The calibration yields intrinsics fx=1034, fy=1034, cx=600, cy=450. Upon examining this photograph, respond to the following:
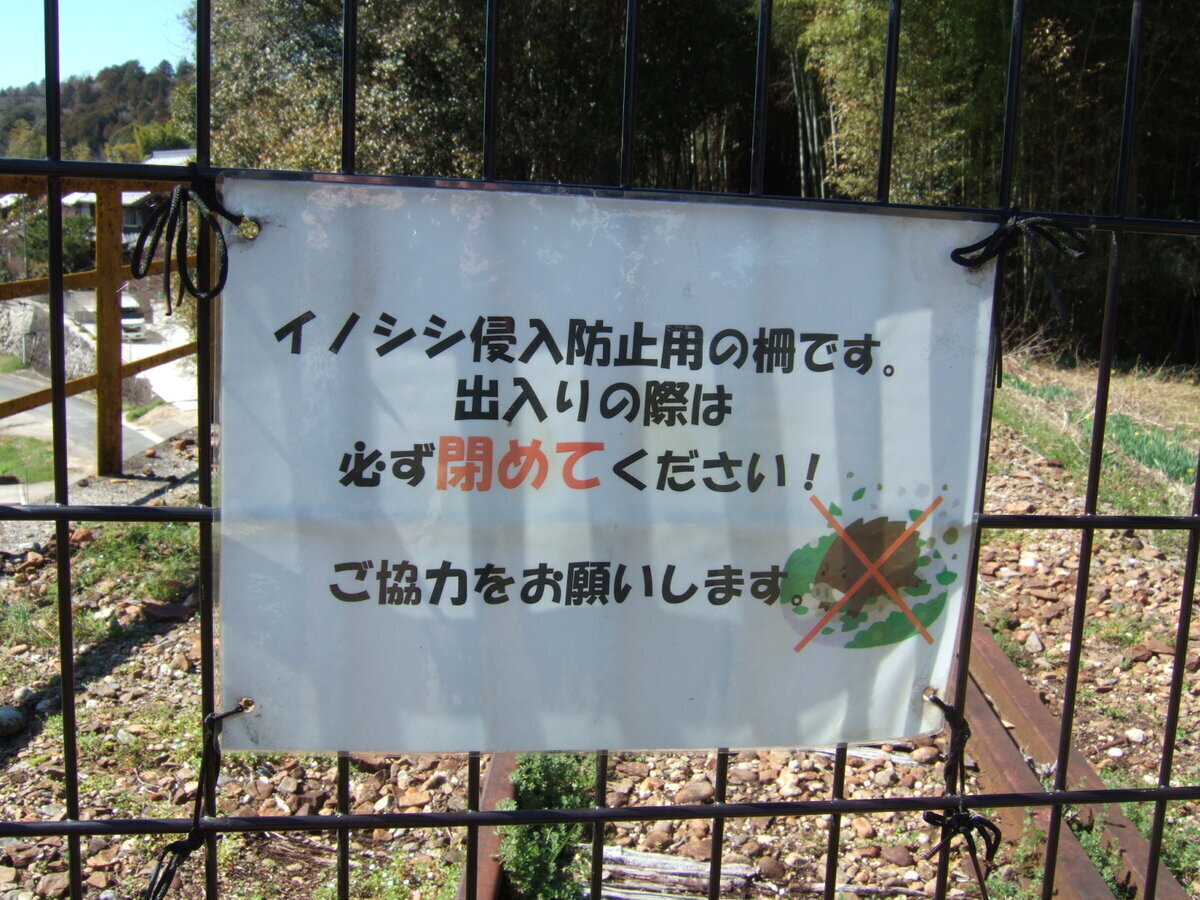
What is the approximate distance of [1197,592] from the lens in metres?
4.61

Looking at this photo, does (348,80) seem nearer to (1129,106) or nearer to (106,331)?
(1129,106)

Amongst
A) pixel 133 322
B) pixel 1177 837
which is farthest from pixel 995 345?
pixel 133 322

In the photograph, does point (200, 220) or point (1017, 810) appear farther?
point (1017, 810)

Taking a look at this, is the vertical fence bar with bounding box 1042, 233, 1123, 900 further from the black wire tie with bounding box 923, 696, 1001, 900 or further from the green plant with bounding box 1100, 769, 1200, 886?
the green plant with bounding box 1100, 769, 1200, 886

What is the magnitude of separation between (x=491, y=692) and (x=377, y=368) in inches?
23.4

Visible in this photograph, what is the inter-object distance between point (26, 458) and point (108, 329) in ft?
12.5

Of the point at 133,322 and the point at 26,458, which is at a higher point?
the point at 133,322

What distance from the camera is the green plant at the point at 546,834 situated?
8.60 feet

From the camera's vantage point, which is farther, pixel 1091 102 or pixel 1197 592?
pixel 1091 102

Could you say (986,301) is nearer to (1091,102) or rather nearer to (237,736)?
(237,736)

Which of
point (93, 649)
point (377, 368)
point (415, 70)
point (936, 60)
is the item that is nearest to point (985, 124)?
point (936, 60)

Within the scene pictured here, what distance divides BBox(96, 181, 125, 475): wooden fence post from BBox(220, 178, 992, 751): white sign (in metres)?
4.84

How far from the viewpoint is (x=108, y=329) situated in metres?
6.18

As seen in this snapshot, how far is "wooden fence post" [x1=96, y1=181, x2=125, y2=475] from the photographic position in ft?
19.5
